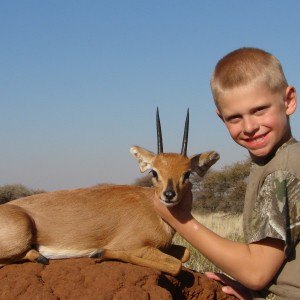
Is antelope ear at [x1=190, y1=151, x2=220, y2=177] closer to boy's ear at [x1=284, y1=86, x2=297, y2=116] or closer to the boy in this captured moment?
the boy

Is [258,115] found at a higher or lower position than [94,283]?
higher

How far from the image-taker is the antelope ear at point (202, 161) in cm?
746

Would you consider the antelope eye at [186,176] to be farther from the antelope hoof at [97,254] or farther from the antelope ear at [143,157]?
the antelope hoof at [97,254]

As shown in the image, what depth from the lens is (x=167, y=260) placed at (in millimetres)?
6816

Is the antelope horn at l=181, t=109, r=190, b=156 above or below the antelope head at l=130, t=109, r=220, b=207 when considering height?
above

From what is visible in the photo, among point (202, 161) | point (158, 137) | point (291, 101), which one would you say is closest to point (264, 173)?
point (291, 101)

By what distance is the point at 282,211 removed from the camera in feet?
15.8

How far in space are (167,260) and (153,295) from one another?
98cm

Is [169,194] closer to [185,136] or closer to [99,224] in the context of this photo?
[185,136]

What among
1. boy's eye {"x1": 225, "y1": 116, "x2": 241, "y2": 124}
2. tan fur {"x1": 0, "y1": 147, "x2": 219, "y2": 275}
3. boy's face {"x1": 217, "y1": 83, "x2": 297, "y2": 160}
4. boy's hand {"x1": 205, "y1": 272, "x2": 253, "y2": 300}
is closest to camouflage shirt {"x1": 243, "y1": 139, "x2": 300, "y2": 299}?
boy's face {"x1": 217, "y1": 83, "x2": 297, "y2": 160}

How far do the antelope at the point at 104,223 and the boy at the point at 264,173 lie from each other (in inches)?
61.6

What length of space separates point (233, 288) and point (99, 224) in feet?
6.22

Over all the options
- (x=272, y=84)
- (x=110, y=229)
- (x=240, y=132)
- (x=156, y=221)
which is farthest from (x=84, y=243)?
(x=272, y=84)

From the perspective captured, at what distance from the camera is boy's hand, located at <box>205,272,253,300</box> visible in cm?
618
